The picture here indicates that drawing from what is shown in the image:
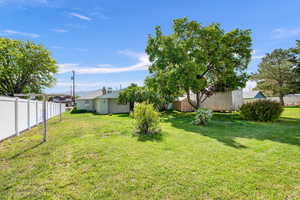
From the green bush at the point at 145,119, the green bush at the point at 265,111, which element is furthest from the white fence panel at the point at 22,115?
the green bush at the point at 265,111

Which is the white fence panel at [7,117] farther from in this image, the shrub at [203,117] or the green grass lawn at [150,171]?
the shrub at [203,117]

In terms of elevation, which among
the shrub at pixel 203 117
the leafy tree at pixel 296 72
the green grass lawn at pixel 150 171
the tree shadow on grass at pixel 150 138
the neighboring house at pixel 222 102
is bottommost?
the green grass lawn at pixel 150 171

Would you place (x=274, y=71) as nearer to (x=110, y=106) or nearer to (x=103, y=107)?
(x=110, y=106)

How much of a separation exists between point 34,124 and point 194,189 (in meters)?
9.86

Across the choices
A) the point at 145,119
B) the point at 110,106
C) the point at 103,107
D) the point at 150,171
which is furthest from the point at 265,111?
the point at 103,107

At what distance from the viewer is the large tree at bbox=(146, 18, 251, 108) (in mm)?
12984

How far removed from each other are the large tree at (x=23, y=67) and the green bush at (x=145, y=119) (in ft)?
70.3

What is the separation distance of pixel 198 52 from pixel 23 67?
21.7 meters

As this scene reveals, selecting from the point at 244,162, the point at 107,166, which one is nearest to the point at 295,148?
the point at 244,162

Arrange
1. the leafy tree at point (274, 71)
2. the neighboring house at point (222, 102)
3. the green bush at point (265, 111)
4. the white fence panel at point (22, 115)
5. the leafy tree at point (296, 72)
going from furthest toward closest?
the leafy tree at point (274, 71) < the neighboring house at point (222, 102) < the leafy tree at point (296, 72) < the green bush at point (265, 111) < the white fence panel at point (22, 115)

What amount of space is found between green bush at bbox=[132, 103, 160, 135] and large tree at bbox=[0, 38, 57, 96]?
21.4 meters

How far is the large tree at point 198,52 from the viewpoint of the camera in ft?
42.6

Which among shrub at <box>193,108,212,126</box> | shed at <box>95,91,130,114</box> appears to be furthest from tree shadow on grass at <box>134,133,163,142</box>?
shed at <box>95,91,130,114</box>

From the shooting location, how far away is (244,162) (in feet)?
11.6
